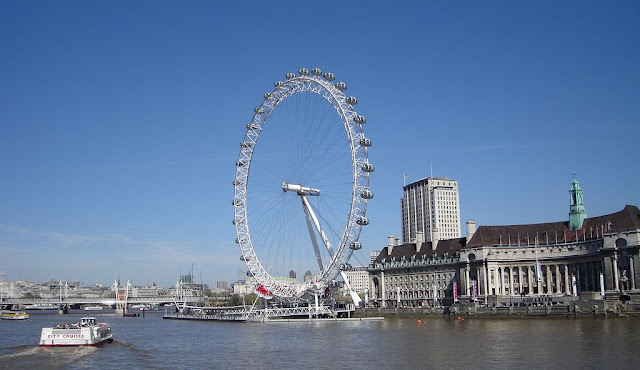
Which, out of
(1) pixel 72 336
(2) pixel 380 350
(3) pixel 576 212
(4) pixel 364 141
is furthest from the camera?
(3) pixel 576 212

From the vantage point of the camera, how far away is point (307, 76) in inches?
3561

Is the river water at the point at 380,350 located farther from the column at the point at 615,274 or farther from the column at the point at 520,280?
the column at the point at 520,280

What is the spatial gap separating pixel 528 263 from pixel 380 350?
64.8 m

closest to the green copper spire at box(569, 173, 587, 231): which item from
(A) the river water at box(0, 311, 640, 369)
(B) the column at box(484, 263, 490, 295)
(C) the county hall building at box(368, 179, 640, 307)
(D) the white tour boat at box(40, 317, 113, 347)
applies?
(C) the county hall building at box(368, 179, 640, 307)

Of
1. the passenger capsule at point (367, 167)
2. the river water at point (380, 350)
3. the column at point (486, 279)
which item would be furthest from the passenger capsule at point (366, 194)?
the column at point (486, 279)

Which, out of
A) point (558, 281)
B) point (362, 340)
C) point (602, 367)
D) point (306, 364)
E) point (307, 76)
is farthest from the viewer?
point (558, 281)

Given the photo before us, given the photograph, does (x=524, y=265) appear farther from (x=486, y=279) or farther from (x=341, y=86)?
(x=341, y=86)

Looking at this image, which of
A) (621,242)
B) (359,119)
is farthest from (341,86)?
(621,242)

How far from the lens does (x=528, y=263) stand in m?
112

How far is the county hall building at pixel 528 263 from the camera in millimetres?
96000

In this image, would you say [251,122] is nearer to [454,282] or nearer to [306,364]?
[454,282]

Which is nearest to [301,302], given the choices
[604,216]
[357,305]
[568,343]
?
[357,305]

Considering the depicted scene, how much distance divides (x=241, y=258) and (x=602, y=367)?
69.6 meters

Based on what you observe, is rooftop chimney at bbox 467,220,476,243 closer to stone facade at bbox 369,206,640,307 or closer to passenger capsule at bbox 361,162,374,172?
stone facade at bbox 369,206,640,307
